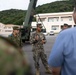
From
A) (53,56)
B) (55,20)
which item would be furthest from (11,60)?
(55,20)

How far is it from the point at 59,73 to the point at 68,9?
11688cm

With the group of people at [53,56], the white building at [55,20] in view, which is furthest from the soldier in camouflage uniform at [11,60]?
the white building at [55,20]

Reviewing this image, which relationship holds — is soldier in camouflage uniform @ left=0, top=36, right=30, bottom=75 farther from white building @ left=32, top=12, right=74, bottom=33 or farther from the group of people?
white building @ left=32, top=12, right=74, bottom=33

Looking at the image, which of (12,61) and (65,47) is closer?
(12,61)

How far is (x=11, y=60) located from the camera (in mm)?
421

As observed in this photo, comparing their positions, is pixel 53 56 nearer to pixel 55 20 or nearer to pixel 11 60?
pixel 11 60

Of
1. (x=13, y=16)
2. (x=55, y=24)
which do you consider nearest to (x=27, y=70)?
(x=55, y=24)

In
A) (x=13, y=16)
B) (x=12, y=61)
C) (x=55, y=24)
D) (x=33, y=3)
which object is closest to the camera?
(x=12, y=61)

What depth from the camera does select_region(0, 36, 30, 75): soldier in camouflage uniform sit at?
1.34 ft

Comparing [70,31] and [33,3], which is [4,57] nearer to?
[70,31]

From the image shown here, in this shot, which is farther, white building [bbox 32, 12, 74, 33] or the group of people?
white building [bbox 32, 12, 74, 33]

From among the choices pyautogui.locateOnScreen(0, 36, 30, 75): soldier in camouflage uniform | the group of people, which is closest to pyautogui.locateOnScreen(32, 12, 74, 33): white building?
the group of people

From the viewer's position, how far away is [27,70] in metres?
0.43

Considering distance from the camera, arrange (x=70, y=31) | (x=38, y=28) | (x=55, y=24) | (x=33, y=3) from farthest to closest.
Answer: (x=55, y=24) → (x=33, y=3) → (x=38, y=28) → (x=70, y=31)
